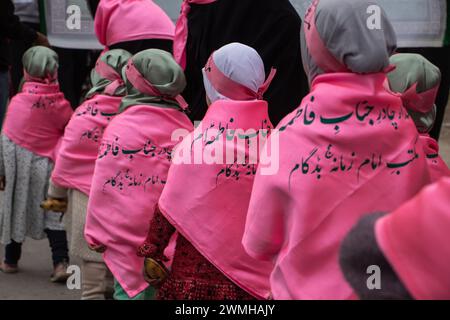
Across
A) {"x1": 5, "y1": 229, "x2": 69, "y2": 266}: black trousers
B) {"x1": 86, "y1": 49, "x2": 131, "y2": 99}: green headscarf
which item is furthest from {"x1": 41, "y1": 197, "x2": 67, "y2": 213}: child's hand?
{"x1": 5, "y1": 229, "x2": 69, "y2": 266}: black trousers

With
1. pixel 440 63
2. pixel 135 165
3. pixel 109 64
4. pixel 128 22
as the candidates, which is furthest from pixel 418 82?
pixel 128 22

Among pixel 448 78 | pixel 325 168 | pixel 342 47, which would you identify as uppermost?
pixel 342 47

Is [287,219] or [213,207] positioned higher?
[287,219]

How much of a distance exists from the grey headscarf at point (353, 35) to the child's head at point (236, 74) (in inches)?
33.9

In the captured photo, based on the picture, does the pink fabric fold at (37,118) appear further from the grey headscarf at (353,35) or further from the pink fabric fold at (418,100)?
the grey headscarf at (353,35)

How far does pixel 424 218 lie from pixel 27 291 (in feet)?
15.4

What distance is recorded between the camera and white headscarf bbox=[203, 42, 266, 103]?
3570 millimetres

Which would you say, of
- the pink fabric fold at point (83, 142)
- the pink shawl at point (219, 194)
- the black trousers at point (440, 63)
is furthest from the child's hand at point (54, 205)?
the black trousers at point (440, 63)

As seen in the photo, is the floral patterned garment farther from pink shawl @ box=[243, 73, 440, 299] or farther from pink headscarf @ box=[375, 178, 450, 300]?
pink headscarf @ box=[375, 178, 450, 300]

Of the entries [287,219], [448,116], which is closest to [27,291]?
[287,219]

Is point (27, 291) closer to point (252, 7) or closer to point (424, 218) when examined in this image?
point (252, 7)

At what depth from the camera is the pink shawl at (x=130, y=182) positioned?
439cm

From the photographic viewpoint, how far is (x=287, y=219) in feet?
8.90
